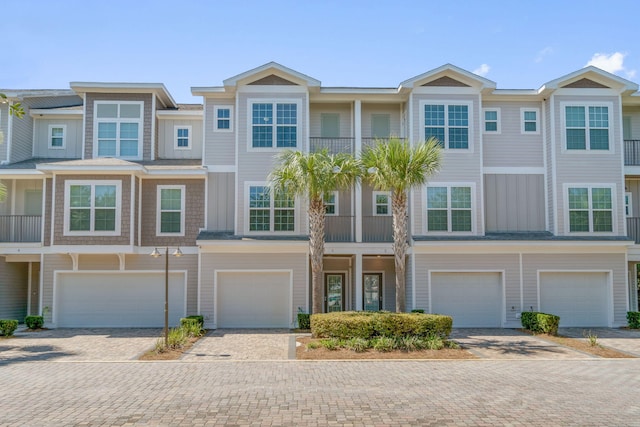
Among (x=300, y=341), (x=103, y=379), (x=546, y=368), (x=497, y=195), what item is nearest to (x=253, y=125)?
(x=300, y=341)

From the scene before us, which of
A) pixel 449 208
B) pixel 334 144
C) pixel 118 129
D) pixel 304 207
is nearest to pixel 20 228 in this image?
pixel 118 129

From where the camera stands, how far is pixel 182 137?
73.5 ft

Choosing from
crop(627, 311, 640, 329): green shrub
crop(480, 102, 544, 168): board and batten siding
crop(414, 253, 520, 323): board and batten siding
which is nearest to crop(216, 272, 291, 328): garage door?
crop(414, 253, 520, 323): board and batten siding

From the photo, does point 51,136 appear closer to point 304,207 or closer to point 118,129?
point 118,129

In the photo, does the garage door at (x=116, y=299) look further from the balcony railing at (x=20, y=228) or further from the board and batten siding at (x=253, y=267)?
the balcony railing at (x=20, y=228)

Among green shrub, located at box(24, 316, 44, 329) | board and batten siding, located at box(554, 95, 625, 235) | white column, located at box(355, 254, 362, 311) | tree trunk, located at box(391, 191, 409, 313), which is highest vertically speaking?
board and batten siding, located at box(554, 95, 625, 235)

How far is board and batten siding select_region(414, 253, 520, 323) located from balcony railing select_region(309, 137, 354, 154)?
489cm

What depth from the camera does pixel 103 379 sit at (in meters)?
11.5

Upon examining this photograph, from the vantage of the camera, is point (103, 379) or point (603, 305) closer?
point (103, 379)

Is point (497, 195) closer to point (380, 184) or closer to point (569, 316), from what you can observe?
point (569, 316)

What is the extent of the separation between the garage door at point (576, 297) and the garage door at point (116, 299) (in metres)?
13.5

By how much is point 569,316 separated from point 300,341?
10.4 meters

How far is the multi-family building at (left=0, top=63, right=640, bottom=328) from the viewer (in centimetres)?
1980

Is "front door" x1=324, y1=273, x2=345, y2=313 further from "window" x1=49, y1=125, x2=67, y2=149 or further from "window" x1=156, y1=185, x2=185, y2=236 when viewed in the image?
"window" x1=49, y1=125, x2=67, y2=149
